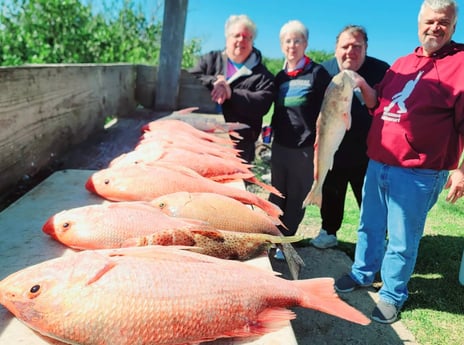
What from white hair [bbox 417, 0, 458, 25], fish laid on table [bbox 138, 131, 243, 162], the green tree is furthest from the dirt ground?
the green tree

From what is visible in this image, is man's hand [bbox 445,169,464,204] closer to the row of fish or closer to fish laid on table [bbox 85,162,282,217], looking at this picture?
fish laid on table [bbox 85,162,282,217]

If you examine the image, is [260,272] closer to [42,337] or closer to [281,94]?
[42,337]

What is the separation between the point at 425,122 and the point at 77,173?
2.78 metres

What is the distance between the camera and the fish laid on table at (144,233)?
1846mm

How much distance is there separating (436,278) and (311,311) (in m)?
1.71

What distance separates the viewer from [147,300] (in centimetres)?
135

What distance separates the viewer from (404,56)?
348 cm

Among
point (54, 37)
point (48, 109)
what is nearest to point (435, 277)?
point (48, 109)

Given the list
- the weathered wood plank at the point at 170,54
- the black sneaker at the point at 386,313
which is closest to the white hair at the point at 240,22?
Result: the weathered wood plank at the point at 170,54

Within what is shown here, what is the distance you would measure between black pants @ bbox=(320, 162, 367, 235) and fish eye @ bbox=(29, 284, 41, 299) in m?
4.05

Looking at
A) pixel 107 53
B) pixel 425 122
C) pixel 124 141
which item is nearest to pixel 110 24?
pixel 107 53

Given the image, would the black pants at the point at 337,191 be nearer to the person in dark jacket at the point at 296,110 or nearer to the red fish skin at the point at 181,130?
the person in dark jacket at the point at 296,110

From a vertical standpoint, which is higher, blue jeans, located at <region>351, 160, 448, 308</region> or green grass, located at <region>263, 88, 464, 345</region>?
blue jeans, located at <region>351, 160, 448, 308</region>

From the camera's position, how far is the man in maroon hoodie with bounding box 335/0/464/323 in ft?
10.1
